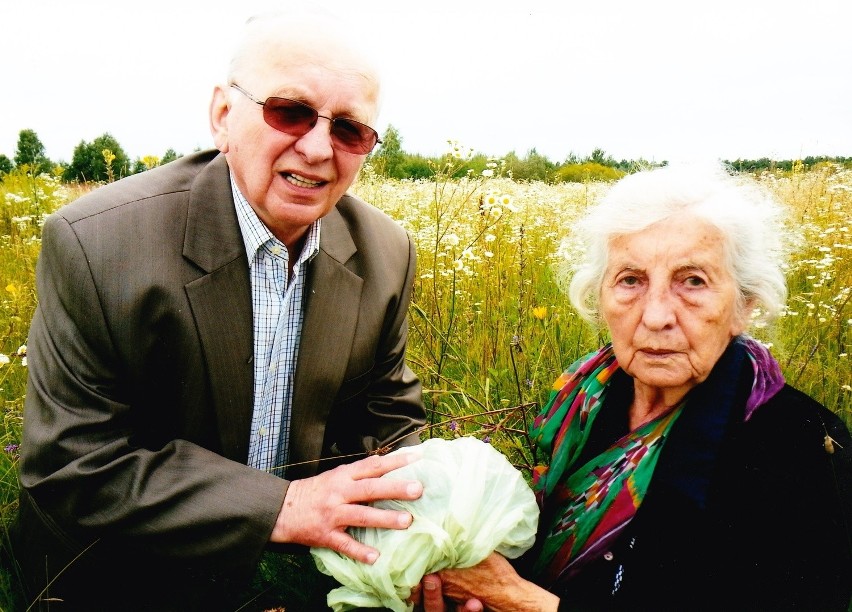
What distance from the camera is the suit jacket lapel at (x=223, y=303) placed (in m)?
1.79

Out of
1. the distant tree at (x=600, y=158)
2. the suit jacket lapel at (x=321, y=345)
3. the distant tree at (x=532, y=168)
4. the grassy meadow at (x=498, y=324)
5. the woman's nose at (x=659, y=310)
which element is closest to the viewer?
the woman's nose at (x=659, y=310)

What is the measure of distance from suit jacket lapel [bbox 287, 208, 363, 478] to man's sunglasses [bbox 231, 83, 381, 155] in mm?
378

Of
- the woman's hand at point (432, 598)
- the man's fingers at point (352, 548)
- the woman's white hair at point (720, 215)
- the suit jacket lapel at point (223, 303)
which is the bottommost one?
the woman's hand at point (432, 598)

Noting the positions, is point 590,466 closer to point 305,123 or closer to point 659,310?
point 659,310

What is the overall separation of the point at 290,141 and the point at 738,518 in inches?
57.0

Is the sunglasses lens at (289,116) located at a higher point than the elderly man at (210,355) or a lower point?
higher

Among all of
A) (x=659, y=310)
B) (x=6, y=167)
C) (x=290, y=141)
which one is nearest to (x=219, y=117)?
(x=290, y=141)

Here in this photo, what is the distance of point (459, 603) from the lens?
1.64 m

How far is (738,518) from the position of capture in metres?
1.38

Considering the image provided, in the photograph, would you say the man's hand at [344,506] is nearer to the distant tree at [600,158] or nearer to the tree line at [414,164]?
the tree line at [414,164]

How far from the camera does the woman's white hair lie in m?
1.51

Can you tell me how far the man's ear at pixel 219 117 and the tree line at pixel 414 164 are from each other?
0.54 metres

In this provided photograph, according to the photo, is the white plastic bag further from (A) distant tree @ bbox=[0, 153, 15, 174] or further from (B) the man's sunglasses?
(A) distant tree @ bbox=[0, 153, 15, 174]

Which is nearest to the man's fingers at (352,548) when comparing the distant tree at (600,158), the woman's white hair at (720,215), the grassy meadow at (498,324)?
the grassy meadow at (498,324)
